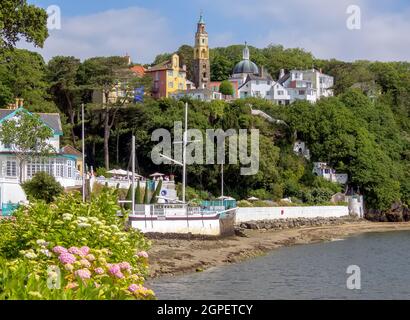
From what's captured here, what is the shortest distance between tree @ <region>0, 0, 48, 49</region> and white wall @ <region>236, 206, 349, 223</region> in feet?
105

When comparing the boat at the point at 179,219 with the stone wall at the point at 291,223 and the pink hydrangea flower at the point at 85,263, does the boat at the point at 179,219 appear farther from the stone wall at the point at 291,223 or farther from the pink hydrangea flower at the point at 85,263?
the pink hydrangea flower at the point at 85,263

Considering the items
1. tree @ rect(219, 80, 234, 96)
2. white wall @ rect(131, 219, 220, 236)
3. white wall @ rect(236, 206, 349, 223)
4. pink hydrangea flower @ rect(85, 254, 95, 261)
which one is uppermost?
tree @ rect(219, 80, 234, 96)

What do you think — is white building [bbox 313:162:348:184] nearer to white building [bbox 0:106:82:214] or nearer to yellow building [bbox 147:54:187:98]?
yellow building [bbox 147:54:187:98]

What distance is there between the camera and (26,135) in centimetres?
5075

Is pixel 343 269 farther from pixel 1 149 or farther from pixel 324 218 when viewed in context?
pixel 324 218

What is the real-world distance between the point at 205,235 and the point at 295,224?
73.4 ft

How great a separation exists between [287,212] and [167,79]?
3556cm

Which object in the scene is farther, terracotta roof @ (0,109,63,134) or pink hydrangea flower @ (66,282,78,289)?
terracotta roof @ (0,109,63,134)

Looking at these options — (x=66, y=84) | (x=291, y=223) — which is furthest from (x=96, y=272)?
(x=66, y=84)

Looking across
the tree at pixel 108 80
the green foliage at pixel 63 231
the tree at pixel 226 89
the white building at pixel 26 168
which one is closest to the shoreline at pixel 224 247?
the white building at pixel 26 168

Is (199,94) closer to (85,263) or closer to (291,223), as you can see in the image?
(291,223)

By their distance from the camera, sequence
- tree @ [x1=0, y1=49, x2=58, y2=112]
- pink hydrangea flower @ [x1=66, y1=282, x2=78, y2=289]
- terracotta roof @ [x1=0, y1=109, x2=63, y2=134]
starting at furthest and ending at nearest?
tree @ [x1=0, y1=49, x2=58, y2=112], terracotta roof @ [x1=0, y1=109, x2=63, y2=134], pink hydrangea flower @ [x1=66, y1=282, x2=78, y2=289]

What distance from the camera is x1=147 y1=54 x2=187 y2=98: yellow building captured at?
100 metres

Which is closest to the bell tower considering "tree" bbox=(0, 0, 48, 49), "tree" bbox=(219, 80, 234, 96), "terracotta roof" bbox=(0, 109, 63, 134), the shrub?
"tree" bbox=(219, 80, 234, 96)
